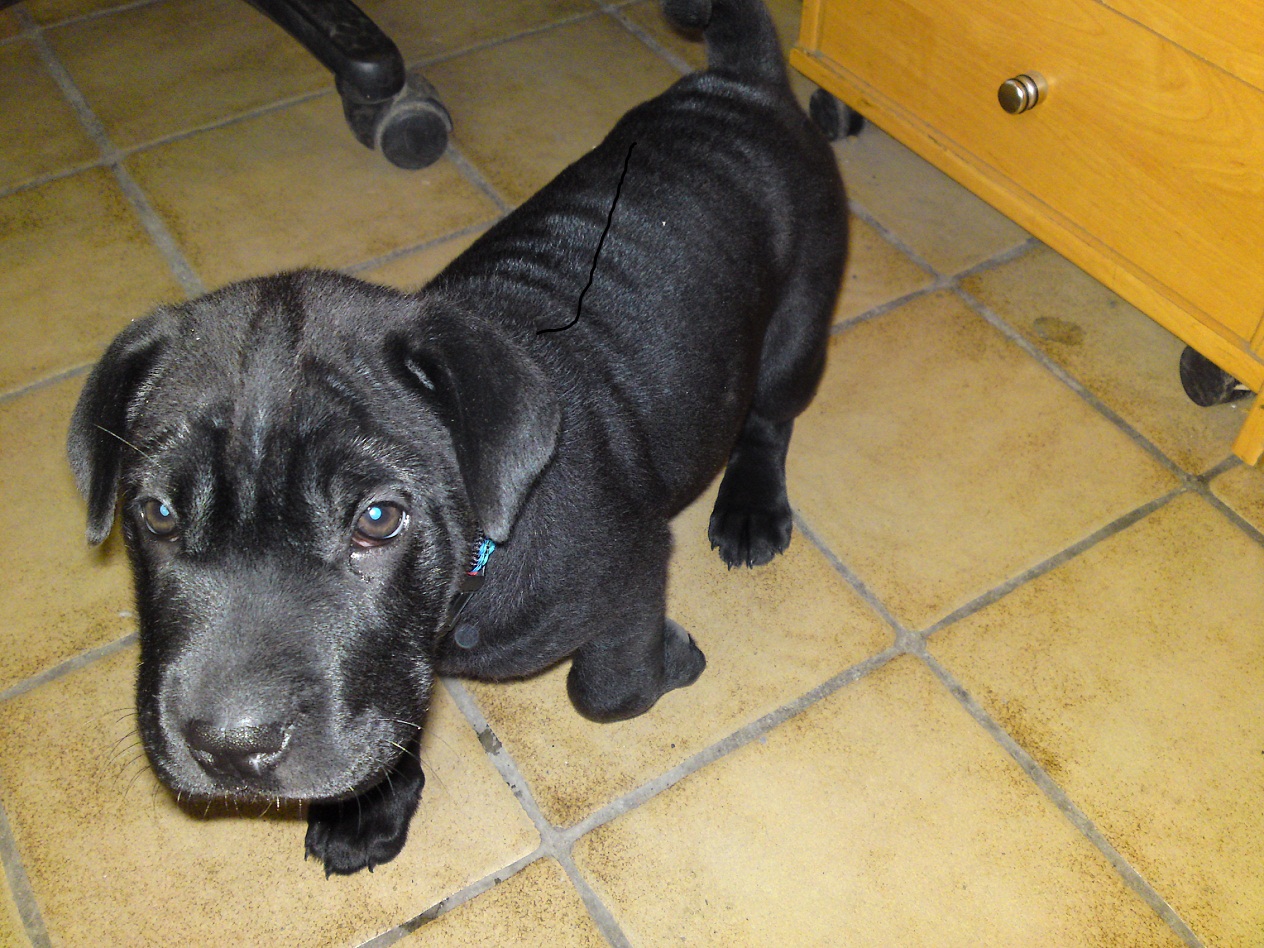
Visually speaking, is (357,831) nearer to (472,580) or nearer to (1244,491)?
(472,580)

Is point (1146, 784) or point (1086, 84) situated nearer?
point (1146, 784)

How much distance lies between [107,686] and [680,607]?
1385 millimetres

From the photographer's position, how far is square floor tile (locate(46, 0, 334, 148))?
4.07 metres

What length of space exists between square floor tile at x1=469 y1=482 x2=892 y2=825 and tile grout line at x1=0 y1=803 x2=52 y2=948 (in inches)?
39.3

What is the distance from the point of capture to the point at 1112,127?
2.89m

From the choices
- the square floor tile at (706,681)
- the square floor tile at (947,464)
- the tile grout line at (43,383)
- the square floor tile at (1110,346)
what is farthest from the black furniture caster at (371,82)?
the square floor tile at (1110,346)

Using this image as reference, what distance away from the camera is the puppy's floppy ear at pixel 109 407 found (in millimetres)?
1732

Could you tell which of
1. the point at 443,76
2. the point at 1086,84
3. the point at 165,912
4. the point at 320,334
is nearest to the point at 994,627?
the point at 1086,84

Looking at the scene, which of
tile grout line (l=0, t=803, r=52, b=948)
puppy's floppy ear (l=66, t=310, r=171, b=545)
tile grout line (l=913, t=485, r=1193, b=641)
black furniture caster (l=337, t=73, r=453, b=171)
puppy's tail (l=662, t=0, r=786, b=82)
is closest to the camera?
puppy's floppy ear (l=66, t=310, r=171, b=545)

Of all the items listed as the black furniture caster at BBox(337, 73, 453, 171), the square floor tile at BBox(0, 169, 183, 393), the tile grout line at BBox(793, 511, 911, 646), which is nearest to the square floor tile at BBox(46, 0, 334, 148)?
the square floor tile at BBox(0, 169, 183, 393)

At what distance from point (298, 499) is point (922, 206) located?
286 cm

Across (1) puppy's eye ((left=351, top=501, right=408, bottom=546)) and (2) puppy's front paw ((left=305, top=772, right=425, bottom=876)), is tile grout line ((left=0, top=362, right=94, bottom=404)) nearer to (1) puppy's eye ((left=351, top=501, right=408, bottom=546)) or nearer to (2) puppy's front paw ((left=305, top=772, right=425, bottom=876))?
(2) puppy's front paw ((left=305, top=772, right=425, bottom=876))

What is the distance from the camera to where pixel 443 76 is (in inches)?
167

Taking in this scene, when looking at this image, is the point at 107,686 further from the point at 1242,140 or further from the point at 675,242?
the point at 1242,140
